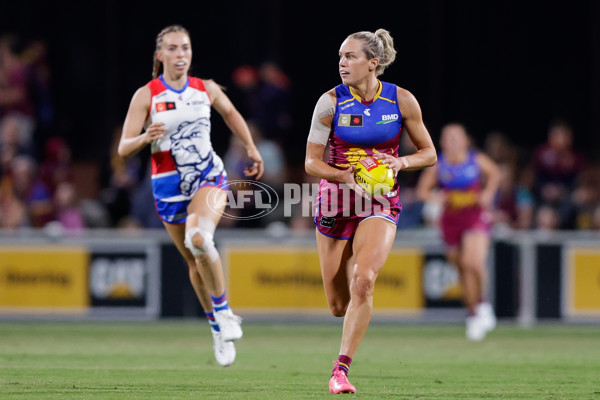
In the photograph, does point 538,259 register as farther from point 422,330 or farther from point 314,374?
point 314,374

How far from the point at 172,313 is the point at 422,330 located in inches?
129

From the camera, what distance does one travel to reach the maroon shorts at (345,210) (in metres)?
7.77

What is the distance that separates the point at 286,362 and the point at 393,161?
306cm

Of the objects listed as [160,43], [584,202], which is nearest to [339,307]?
[160,43]

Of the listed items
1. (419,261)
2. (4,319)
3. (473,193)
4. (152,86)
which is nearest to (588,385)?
(152,86)

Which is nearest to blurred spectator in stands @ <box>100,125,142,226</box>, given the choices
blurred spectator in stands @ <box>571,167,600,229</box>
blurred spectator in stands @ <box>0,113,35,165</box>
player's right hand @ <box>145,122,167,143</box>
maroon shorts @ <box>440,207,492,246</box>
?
blurred spectator in stands @ <box>0,113,35,165</box>

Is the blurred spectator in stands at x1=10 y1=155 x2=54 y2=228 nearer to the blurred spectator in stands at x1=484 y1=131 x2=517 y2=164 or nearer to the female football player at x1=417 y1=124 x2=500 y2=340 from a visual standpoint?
the female football player at x1=417 y1=124 x2=500 y2=340

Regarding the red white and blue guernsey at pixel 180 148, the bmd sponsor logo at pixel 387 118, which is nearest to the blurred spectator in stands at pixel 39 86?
the red white and blue guernsey at pixel 180 148

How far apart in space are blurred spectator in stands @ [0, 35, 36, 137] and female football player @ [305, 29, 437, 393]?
31.4 feet

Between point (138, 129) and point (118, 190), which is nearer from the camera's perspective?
point (138, 129)

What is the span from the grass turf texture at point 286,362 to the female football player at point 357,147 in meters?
0.99

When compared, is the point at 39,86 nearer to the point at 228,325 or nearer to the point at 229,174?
the point at 229,174

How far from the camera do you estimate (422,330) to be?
13.9m

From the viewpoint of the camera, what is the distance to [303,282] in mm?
14367
